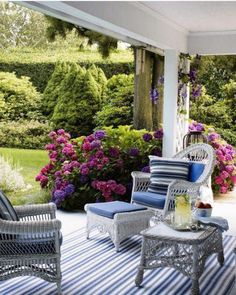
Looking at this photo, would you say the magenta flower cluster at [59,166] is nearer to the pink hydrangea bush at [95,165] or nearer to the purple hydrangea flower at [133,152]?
the pink hydrangea bush at [95,165]

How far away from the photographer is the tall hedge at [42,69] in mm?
9016

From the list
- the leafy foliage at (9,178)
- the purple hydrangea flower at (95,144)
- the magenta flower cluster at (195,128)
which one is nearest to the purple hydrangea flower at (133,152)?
the purple hydrangea flower at (95,144)

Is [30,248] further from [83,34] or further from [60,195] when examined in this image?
[83,34]

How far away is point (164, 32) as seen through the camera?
7109mm

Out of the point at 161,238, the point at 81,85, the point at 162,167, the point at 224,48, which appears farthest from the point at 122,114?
the point at 161,238

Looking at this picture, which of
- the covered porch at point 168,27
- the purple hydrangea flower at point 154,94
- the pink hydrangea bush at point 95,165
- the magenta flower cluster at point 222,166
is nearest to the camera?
the covered porch at point 168,27

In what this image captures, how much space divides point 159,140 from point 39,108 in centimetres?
246

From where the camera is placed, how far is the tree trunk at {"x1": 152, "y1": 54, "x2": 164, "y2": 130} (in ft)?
28.5

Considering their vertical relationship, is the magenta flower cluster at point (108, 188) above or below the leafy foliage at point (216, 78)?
below

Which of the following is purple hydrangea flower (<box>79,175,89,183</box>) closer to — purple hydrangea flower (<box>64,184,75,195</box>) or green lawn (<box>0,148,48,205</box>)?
purple hydrangea flower (<box>64,184,75,195</box>)

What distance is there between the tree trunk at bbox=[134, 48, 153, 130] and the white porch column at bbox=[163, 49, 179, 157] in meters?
0.70

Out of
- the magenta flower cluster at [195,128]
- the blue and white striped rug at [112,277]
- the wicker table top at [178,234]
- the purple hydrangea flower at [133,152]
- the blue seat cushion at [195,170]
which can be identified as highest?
the magenta flower cluster at [195,128]

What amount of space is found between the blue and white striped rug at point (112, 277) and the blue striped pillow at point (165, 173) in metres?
0.86

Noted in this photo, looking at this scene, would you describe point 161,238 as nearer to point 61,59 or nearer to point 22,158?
point 22,158
